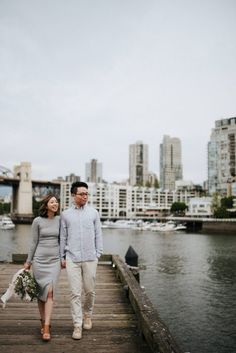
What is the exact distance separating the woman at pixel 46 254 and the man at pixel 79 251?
123 mm

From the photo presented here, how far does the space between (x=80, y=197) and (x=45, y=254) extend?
39.2 inches

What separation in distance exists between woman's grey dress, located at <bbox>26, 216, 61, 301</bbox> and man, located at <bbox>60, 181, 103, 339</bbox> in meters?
0.11

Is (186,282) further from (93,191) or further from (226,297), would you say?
(93,191)

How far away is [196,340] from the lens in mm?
10961

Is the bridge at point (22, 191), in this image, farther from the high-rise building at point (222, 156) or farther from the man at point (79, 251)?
the man at point (79, 251)

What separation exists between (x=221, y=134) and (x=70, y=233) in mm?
180594

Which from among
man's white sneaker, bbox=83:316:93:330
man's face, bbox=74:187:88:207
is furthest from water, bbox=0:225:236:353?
man's face, bbox=74:187:88:207

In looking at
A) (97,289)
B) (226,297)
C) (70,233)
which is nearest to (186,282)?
(226,297)

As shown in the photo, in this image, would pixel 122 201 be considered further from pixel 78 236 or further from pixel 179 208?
pixel 78 236

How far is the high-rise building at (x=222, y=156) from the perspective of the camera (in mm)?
169375

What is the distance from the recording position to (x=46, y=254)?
525cm

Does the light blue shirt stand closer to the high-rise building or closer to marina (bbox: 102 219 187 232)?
marina (bbox: 102 219 187 232)

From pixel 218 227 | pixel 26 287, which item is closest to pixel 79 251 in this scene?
pixel 26 287

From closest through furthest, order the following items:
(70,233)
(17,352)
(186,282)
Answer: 1. (17,352)
2. (70,233)
3. (186,282)
